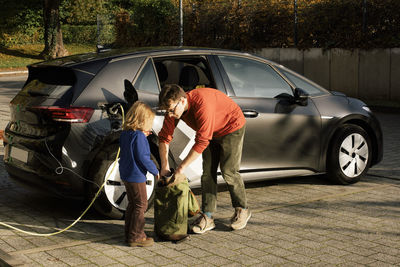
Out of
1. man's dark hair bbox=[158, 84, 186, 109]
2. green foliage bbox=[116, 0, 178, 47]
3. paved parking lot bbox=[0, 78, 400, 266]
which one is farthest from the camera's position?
green foliage bbox=[116, 0, 178, 47]

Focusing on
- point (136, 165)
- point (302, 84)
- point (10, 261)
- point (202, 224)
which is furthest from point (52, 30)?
point (10, 261)

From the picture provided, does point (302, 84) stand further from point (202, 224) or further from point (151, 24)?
point (151, 24)

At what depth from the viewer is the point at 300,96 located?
6.96 metres

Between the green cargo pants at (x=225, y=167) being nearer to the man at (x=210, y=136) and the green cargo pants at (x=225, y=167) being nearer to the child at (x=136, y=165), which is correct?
the man at (x=210, y=136)

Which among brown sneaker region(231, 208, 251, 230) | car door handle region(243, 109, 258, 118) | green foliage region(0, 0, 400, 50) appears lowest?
brown sneaker region(231, 208, 251, 230)

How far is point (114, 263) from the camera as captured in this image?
4816 mm

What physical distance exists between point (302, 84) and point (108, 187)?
269 centimetres

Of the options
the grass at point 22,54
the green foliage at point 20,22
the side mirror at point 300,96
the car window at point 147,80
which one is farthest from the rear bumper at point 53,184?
the green foliage at point 20,22

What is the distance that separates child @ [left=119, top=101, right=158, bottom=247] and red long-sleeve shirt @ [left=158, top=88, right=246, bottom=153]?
30cm

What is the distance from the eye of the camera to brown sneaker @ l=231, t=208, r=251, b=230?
18.7 ft

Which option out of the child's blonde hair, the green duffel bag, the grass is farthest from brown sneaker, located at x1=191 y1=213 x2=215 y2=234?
the grass

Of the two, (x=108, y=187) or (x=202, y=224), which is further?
(x=108, y=187)

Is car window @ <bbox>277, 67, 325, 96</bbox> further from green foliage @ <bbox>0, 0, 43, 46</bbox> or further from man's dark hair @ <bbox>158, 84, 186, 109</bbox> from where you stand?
green foliage @ <bbox>0, 0, 43, 46</bbox>

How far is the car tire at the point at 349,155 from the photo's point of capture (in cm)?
734
